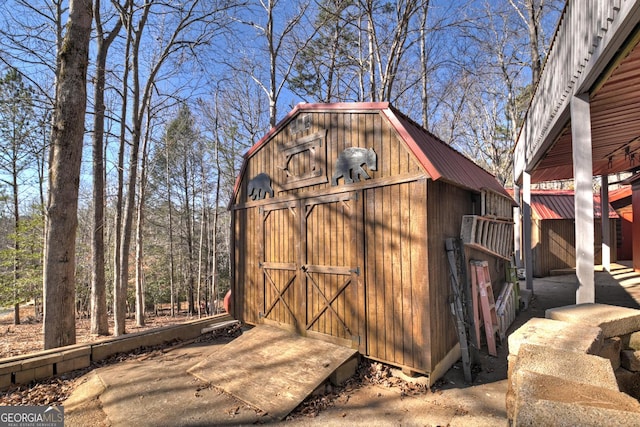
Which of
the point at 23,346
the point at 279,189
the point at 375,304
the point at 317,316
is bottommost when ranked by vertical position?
the point at 23,346

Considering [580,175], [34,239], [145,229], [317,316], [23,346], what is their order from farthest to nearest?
[145,229], [34,239], [23,346], [317,316], [580,175]

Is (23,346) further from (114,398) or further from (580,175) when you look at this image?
(580,175)

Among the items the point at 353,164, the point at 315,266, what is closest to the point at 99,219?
the point at 315,266

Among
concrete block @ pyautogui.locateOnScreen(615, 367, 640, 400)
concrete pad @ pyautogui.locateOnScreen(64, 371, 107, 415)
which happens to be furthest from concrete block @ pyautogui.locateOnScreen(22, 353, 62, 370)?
concrete block @ pyautogui.locateOnScreen(615, 367, 640, 400)

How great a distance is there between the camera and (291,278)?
5.34 m

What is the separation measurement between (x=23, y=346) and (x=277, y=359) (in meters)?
10.0

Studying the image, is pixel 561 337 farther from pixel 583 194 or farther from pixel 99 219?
pixel 99 219

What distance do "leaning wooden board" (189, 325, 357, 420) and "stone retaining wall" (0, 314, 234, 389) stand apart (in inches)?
63.3

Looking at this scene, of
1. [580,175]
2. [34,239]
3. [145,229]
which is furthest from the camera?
[145,229]

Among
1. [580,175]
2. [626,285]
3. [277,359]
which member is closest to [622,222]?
[626,285]

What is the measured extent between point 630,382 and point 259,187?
5570 mm

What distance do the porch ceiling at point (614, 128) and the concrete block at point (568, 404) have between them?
344 centimetres

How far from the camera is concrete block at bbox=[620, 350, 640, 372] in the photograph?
2766 mm

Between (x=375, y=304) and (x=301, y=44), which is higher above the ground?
(x=301, y=44)
